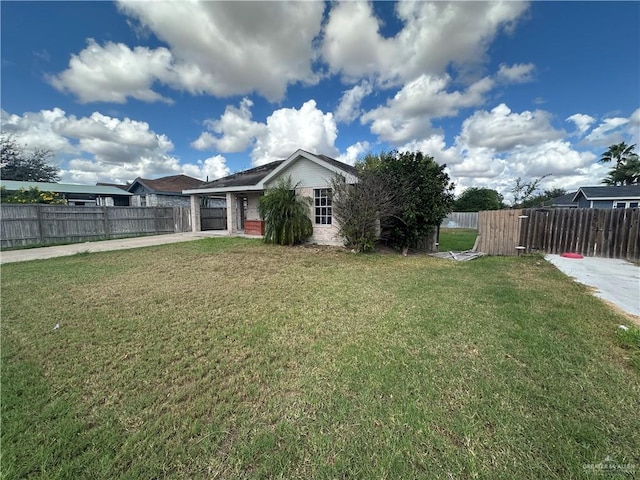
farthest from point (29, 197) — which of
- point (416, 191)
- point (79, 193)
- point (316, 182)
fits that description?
point (416, 191)

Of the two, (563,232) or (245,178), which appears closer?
(563,232)

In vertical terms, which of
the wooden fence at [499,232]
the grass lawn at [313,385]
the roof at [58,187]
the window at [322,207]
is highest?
the roof at [58,187]

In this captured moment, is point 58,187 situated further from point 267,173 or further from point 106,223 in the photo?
point 267,173

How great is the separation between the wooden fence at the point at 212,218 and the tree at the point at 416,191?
45.1 ft

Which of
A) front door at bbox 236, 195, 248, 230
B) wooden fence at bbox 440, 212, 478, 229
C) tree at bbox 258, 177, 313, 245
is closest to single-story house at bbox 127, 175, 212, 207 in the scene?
front door at bbox 236, 195, 248, 230

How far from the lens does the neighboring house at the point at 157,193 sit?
24734mm

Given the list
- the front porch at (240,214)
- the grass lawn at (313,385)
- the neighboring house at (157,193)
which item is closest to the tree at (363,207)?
the grass lawn at (313,385)

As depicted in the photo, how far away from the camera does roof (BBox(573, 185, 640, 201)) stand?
20750mm

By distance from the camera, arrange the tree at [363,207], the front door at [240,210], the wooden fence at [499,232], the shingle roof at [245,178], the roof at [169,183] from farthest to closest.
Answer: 1. the roof at [169,183]
2. the front door at [240,210]
3. the shingle roof at [245,178]
4. the wooden fence at [499,232]
5. the tree at [363,207]

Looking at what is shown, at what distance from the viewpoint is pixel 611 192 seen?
22.2 m

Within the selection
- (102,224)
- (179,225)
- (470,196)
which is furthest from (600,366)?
(470,196)

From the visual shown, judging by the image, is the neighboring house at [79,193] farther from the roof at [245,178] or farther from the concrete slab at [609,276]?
the concrete slab at [609,276]

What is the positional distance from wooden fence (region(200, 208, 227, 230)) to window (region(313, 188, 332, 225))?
1053 cm

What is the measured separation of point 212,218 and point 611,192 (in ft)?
112
